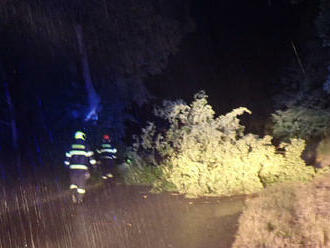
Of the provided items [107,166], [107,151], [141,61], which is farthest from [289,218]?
[141,61]

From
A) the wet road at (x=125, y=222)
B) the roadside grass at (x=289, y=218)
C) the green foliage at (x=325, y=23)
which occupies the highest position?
the green foliage at (x=325, y=23)

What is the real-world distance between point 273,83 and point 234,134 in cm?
624

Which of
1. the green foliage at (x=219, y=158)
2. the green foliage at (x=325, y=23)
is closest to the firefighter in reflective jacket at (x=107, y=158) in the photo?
the green foliage at (x=219, y=158)

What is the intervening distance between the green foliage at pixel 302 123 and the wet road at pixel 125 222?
137 inches

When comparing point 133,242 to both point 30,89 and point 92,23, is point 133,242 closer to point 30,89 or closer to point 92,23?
Result: point 92,23

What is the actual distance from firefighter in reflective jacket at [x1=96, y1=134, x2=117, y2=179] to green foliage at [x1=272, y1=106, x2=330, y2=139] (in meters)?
4.19

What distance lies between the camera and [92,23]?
484 inches

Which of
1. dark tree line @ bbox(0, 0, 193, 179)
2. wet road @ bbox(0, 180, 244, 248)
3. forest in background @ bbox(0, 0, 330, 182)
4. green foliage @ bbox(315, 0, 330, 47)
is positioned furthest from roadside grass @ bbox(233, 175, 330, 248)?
dark tree line @ bbox(0, 0, 193, 179)

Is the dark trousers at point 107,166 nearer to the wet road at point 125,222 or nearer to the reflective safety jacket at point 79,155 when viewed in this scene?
the wet road at point 125,222

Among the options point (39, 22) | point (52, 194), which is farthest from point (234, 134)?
point (39, 22)

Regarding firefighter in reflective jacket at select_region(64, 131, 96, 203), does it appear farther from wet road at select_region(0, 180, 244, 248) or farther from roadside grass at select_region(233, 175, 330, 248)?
roadside grass at select_region(233, 175, 330, 248)

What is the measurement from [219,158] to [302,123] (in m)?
3.36

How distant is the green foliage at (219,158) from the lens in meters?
7.00

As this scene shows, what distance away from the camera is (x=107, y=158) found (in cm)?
991
